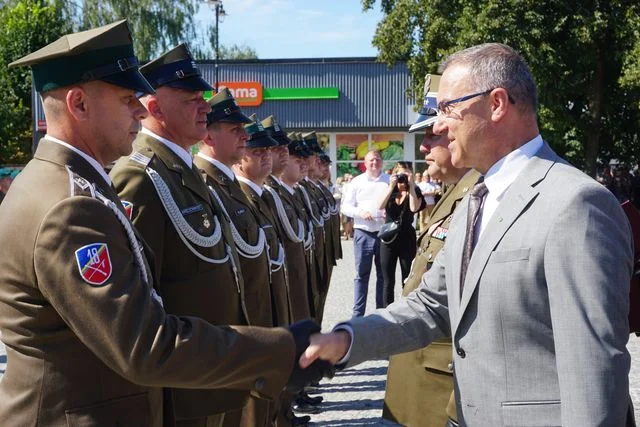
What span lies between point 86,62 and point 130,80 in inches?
6.3

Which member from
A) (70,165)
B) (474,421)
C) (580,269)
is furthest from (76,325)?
(580,269)

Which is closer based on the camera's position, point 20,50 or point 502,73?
point 502,73

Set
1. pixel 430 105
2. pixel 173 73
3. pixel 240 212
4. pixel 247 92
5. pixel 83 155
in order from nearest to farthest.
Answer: pixel 83 155 → pixel 173 73 → pixel 430 105 → pixel 240 212 → pixel 247 92

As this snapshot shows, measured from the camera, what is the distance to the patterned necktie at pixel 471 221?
2.78 meters

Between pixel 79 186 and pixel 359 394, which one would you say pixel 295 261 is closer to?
pixel 359 394

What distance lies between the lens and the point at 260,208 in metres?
6.29

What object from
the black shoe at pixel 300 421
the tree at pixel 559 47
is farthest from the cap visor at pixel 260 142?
the tree at pixel 559 47

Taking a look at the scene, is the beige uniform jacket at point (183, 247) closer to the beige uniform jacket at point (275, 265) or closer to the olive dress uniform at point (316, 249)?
the beige uniform jacket at point (275, 265)

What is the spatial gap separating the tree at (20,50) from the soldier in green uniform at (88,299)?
112ft

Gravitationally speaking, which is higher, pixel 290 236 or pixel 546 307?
pixel 546 307

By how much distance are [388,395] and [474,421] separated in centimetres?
161

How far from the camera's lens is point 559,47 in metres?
26.5

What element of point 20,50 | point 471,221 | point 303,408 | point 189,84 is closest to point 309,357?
point 471,221

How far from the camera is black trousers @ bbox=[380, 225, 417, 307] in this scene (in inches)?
400
